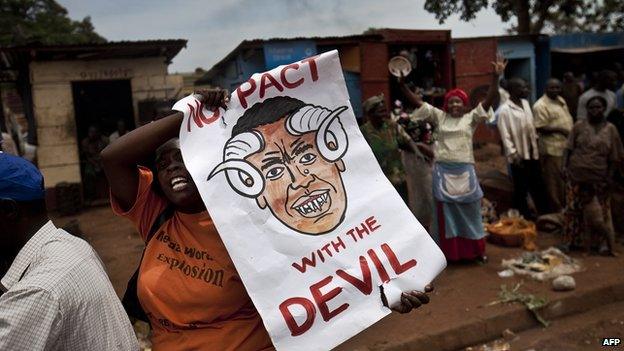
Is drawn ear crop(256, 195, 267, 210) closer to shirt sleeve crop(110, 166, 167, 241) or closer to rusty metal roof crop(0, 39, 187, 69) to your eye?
shirt sleeve crop(110, 166, 167, 241)

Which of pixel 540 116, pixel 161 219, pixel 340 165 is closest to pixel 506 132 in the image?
pixel 540 116

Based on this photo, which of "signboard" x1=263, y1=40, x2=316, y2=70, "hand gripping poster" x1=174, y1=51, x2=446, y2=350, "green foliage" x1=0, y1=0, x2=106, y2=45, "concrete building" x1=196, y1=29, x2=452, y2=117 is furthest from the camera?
"green foliage" x1=0, y1=0, x2=106, y2=45

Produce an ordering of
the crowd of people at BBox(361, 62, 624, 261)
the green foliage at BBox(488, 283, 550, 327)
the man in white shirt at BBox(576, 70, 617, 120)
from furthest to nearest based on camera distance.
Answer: the man in white shirt at BBox(576, 70, 617, 120)
the crowd of people at BBox(361, 62, 624, 261)
the green foliage at BBox(488, 283, 550, 327)

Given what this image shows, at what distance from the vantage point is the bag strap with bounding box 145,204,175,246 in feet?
5.83

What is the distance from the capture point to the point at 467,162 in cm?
519

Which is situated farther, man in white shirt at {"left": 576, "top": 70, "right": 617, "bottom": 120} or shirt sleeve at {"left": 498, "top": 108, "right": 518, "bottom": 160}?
man in white shirt at {"left": 576, "top": 70, "right": 617, "bottom": 120}

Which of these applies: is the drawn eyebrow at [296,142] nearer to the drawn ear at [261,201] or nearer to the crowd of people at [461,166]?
the drawn ear at [261,201]

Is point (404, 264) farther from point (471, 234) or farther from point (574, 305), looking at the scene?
point (471, 234)

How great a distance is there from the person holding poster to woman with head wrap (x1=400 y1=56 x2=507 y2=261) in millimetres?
3726

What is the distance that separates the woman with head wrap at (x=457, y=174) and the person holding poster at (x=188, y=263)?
3.73 metres

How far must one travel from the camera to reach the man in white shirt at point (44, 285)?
1222 millimetres

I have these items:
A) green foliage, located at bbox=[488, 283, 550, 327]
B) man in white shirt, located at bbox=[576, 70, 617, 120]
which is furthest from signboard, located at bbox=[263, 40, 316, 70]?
green foliage, located at bbox=[488, 283, 550, 327]

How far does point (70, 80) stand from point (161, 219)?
9541 mm

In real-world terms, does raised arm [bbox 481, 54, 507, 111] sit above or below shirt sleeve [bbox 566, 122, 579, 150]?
above
